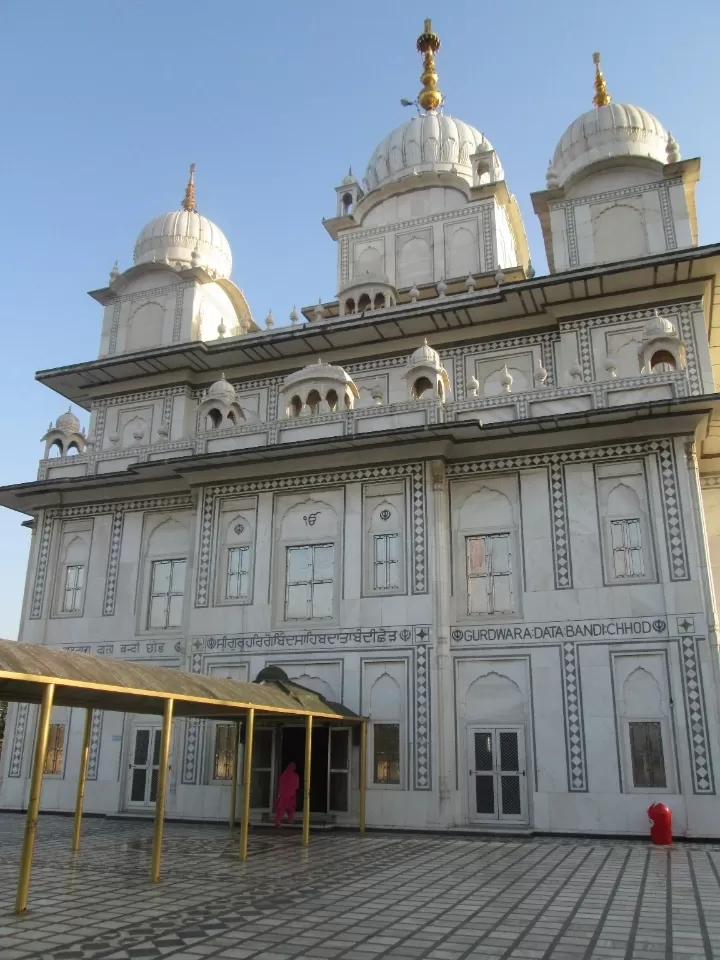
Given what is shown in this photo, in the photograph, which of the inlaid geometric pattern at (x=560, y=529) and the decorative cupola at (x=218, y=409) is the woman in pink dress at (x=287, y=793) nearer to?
the inlaid geometric pattern at (x=560, y=529)

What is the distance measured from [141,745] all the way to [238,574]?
11.7 feet

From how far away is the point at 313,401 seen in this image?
1633cm

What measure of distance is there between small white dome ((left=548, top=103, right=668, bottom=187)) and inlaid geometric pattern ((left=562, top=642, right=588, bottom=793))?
1048cm

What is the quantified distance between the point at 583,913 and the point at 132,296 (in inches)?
712

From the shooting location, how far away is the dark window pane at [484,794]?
42.5 feet

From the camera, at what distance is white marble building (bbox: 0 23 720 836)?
1280cm

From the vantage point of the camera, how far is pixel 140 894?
7.55 m

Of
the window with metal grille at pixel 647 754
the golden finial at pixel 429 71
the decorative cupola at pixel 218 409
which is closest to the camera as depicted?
the window with metal grille at pixel 647 754

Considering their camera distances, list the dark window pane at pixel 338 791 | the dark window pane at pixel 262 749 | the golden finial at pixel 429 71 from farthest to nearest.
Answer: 1. the golden finial at pixel 429 71
2. the dark window pane at pixel 262 749
3. the dark window pane at pixel 338 791

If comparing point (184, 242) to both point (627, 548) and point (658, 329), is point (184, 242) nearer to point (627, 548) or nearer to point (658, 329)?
point (658, 329)

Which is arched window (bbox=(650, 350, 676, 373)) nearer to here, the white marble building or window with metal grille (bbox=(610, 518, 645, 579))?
the white marble building

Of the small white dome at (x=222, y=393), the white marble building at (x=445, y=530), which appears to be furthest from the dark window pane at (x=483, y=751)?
the small white dome at (x=222, y=393)

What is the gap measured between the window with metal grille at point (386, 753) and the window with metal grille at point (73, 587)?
7.01m

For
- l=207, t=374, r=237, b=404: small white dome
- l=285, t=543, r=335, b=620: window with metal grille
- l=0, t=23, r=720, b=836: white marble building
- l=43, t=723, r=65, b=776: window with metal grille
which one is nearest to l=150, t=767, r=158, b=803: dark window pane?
l=0, t=23, r=720, b=836: white marble building
